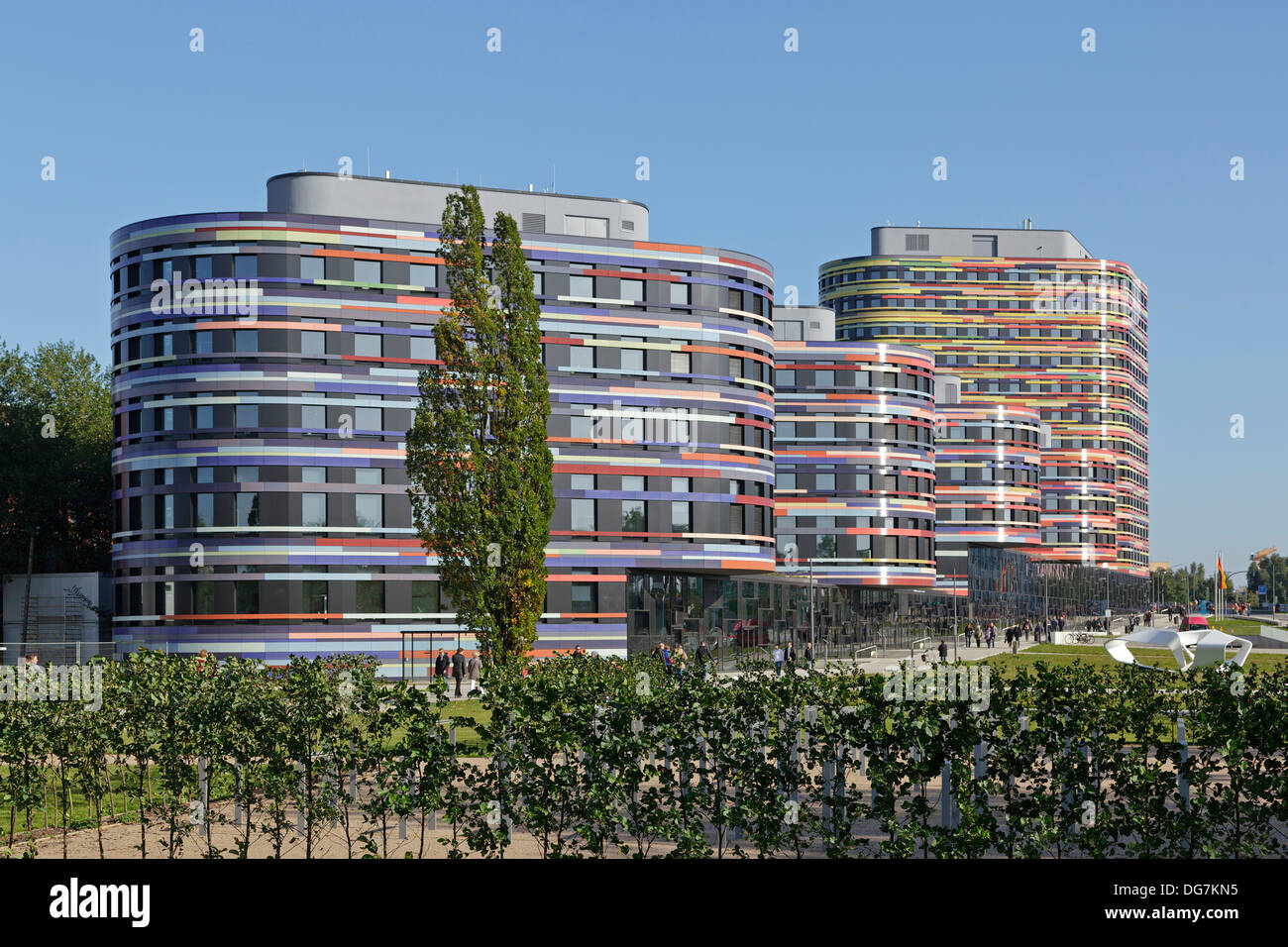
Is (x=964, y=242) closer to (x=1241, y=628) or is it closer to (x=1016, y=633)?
(x=1241, y=628)

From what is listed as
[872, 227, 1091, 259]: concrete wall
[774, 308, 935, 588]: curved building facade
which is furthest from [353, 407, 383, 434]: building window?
[872, 227, 1091, 259]: concrete wall

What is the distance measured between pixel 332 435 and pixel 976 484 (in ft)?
292

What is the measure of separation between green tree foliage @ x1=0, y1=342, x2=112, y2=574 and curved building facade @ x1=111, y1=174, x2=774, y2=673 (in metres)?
24.8

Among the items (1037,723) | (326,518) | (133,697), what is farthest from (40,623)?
(1037,723)

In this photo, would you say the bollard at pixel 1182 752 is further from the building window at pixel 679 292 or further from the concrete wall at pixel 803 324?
the concrete wall at pixel 803 324

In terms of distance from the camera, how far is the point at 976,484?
13950 cm

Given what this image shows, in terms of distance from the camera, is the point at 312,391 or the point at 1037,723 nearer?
the point at 1037,723

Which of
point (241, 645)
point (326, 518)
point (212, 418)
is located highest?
point (212, 418)

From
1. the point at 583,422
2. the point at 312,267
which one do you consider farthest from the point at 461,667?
the point at 312,267

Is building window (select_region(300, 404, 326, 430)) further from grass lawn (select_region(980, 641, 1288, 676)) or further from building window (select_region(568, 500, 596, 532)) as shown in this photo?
grass lawn (select_region(980, 641, 1288, 676))

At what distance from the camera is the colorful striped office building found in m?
168

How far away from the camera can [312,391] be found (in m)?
64.9
